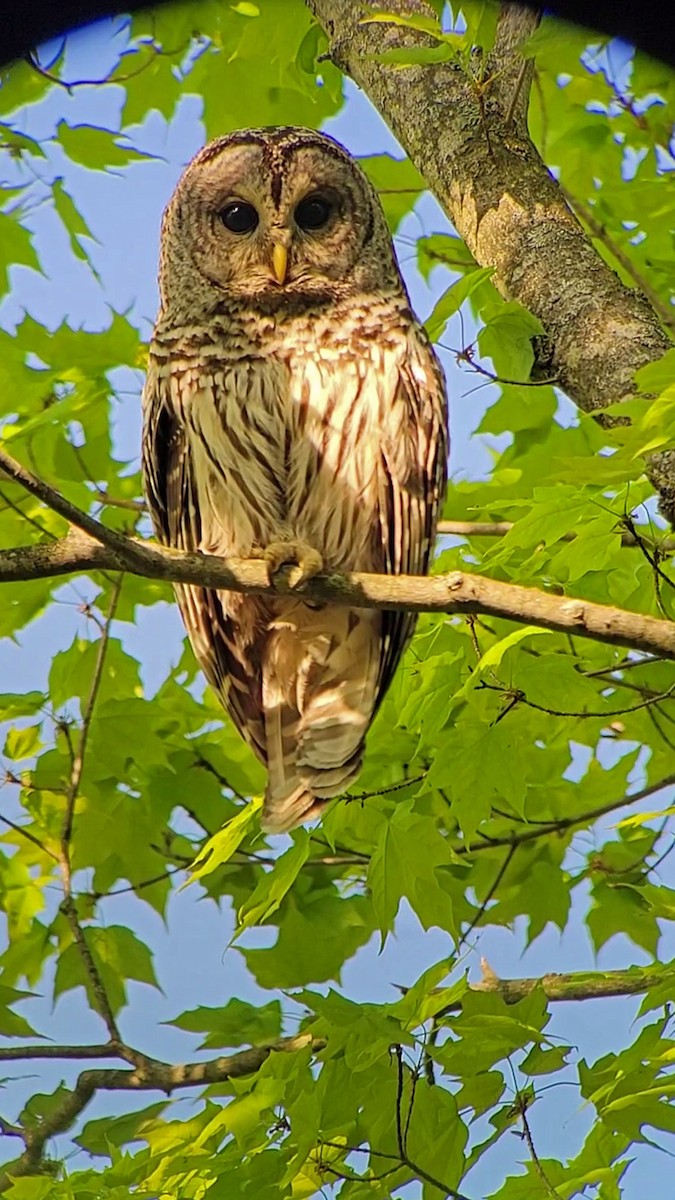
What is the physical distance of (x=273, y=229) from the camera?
2.70m

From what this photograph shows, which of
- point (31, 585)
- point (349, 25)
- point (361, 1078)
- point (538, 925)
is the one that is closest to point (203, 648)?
point (31, 585)

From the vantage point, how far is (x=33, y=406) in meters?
2.97

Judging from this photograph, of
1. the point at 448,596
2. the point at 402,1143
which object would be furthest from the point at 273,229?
the point at 402,1143

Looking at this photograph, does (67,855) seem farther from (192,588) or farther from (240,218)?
(240,218)

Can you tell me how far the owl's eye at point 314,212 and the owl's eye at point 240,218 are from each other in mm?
91

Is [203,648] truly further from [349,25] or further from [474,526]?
[349,25]

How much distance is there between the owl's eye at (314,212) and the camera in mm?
2754

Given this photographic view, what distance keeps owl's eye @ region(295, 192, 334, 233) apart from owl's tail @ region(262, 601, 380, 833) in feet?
2.59

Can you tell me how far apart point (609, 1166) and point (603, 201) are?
2.45m

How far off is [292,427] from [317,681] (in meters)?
0.55

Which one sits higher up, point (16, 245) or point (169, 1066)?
point (16, 245)

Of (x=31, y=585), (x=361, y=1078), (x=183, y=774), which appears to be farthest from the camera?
(x=183, y=774)

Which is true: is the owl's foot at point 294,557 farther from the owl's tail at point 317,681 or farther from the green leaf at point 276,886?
the green leaf at point 276,886

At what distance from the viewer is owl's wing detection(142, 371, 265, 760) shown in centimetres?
272
